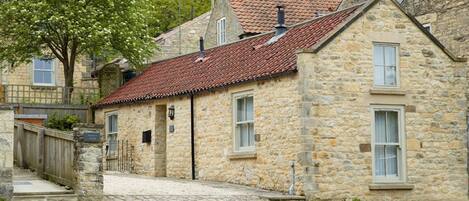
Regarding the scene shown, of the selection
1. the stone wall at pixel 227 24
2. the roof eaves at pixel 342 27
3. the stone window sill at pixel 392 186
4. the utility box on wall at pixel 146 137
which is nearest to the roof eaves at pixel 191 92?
the roof eaves at pixel 342 27

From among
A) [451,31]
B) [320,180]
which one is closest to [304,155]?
[320,180]

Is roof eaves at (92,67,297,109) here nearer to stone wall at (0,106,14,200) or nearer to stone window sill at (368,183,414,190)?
stone window sill at (368,183,414,190)

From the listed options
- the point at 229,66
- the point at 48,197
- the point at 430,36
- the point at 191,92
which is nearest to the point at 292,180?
the point at 430,36

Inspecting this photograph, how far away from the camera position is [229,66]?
993 inches

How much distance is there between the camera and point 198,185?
22.8 m

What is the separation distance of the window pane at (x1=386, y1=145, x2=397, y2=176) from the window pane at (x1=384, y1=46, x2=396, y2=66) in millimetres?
2166

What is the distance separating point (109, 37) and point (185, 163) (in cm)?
786

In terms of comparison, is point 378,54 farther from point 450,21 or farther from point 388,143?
point 450,21

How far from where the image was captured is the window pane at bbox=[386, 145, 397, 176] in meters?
21.6

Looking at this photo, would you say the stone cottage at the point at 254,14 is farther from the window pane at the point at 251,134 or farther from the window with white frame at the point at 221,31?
the window pane at the point at 251,134

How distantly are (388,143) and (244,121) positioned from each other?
409 centimetres

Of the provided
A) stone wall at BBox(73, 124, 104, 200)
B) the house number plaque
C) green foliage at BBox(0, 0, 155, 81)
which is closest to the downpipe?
stone wall at BBox(73, 124, 104, 200)

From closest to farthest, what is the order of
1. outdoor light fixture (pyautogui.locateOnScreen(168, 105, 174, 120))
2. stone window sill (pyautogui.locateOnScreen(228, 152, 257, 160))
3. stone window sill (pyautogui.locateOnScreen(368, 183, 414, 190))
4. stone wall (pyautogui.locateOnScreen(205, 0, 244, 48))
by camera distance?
stone window sill (pyautogui.locateOnScreen(368, 183, 414, 190))
stone window sill (pyautogui.locateOnScreen(228, 152, 257, 160))
outdoor light fixture (pyautogui.locateOnScreen(168, 105, 174, 120))
stone wall (pyautogui.locateOnScreen(205, 0, 244, 48))

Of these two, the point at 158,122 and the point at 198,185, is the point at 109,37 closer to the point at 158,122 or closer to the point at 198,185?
the point at 158,122
